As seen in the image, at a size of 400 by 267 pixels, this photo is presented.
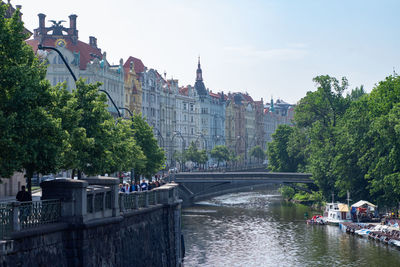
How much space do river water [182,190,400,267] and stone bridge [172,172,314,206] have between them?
14.5 feet

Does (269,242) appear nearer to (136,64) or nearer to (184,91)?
(136,64)

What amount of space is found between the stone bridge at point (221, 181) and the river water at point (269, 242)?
4.41 meters

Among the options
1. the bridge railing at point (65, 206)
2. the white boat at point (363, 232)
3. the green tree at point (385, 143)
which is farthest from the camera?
the white boat at point (363, 232)

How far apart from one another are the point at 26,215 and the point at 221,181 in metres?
79.0

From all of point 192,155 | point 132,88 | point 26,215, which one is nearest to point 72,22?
point 132,88

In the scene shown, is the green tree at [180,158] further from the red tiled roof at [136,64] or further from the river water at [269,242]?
the river water at [269,242]

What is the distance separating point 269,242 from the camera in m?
65.6

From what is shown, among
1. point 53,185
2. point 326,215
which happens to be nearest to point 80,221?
point 53,185

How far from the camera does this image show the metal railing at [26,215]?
21531mm

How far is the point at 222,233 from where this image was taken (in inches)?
2808

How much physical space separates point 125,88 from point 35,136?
105m

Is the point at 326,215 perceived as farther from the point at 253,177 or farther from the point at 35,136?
the point at 35,136

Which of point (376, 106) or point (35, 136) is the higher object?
point (376, 106)

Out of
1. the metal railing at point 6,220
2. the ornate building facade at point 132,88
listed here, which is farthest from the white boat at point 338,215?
the metal railing at point 6,220
